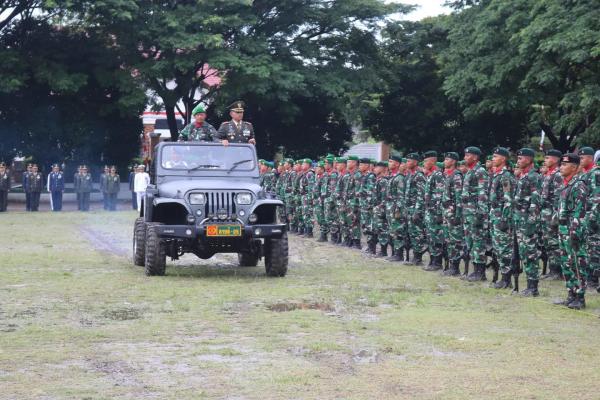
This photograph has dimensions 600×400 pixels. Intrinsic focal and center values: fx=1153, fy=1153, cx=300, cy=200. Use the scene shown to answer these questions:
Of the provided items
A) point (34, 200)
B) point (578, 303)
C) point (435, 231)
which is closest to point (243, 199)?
point (435, 231)

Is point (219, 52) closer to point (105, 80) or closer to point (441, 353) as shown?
point (105, 80)

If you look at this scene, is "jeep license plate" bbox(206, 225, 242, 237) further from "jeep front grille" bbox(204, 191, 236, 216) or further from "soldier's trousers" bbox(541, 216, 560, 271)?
"soldier's trousers" bbox(541, 216, 560, 271)

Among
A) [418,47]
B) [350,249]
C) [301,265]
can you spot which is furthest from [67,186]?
[301,265]

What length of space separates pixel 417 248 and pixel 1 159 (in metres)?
28.1

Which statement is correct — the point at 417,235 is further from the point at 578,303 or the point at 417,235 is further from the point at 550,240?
the point at 578,303

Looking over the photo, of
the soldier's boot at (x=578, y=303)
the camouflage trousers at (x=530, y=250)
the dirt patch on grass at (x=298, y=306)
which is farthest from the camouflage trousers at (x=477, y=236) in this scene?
the dirt patch on grass at (x=298, y=306)

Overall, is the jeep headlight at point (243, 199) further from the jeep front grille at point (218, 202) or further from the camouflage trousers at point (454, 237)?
the camouflage trousers at point (454, 237)

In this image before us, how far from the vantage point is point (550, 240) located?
1523 cm

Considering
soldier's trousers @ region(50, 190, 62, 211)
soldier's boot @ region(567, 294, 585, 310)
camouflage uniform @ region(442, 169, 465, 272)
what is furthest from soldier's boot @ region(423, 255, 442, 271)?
soldier's trousers @ region(50, 190, 62, 211)

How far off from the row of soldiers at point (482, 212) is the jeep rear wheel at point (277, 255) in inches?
96.5

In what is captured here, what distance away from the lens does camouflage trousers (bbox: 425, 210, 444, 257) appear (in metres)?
16.9

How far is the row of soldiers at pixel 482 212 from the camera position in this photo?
1270 cm

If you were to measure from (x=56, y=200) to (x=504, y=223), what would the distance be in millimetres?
26329

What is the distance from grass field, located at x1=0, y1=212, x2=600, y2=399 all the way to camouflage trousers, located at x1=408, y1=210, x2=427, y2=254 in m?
1.27
